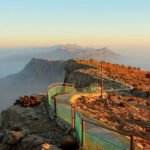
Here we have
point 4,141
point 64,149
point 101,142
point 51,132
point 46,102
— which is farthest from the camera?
point 46,102

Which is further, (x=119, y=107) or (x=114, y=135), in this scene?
(x=119, y=107)

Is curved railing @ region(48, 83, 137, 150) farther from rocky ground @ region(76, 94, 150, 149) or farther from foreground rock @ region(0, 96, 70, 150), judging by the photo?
rocky ground @ region(76, 94, 150, 149)

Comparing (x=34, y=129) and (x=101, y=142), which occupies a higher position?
(x=101, y=142)

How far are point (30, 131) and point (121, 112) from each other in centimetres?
1003

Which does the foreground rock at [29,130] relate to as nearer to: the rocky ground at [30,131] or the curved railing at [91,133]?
the rocky ground at [30,131]

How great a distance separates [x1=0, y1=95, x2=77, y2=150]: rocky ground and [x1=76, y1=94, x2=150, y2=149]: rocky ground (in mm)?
3674

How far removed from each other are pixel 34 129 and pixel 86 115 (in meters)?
4.02

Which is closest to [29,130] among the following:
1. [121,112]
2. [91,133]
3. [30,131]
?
[30,131]

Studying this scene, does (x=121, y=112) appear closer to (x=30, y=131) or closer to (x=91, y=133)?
(x=30, y=131)

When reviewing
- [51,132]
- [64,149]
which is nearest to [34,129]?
[51,132]

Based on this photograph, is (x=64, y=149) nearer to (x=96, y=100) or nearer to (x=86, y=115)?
(x=86, y=115)

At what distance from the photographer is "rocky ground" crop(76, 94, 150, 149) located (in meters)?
29.2

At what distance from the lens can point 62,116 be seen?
93.7ft

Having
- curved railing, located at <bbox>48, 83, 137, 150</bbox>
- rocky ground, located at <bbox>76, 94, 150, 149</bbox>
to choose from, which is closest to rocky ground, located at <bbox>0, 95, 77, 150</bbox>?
curved railing, located at <bbox>48, 83, 137, 150</bbox>
